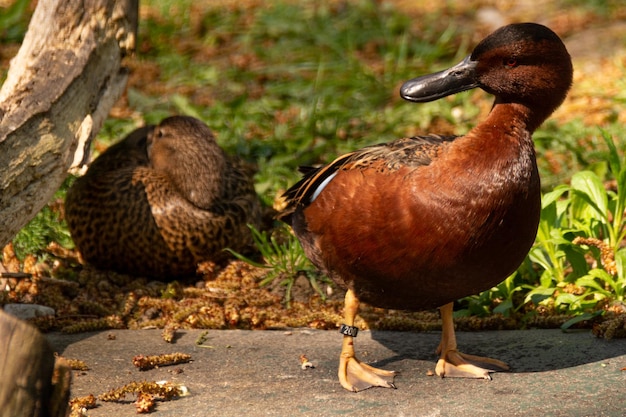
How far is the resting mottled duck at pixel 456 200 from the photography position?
11.0 ft

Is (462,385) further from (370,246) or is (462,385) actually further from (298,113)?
(298,113)

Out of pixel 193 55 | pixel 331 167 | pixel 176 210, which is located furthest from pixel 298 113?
pixel 331 167

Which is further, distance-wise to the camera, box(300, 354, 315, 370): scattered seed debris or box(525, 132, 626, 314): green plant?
box(525, 132, 626, 314): green plant

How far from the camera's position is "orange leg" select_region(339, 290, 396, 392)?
11.8 feet

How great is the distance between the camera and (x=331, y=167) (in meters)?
3.98

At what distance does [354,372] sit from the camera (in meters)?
3.67

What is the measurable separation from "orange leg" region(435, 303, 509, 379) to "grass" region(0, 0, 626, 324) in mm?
527

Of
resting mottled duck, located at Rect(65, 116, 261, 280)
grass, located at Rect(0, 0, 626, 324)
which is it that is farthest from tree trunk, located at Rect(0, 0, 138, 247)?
grass, located at Rect(0, 0, 626, 324)

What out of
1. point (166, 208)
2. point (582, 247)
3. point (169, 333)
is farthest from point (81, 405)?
point (582, 247)

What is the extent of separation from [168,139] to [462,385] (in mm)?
2458

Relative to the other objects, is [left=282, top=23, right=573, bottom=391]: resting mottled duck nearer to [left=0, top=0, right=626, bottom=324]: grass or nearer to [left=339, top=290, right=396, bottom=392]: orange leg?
[left=339, top=290, right=396, bottom=392]: orange leg

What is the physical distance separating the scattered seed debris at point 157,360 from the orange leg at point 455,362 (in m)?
1.03

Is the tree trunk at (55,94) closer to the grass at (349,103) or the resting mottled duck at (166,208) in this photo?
the resting mottled duck at (166,208)

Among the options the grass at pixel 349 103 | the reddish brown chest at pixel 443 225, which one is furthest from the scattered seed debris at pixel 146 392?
the grass at pixel 349 103
